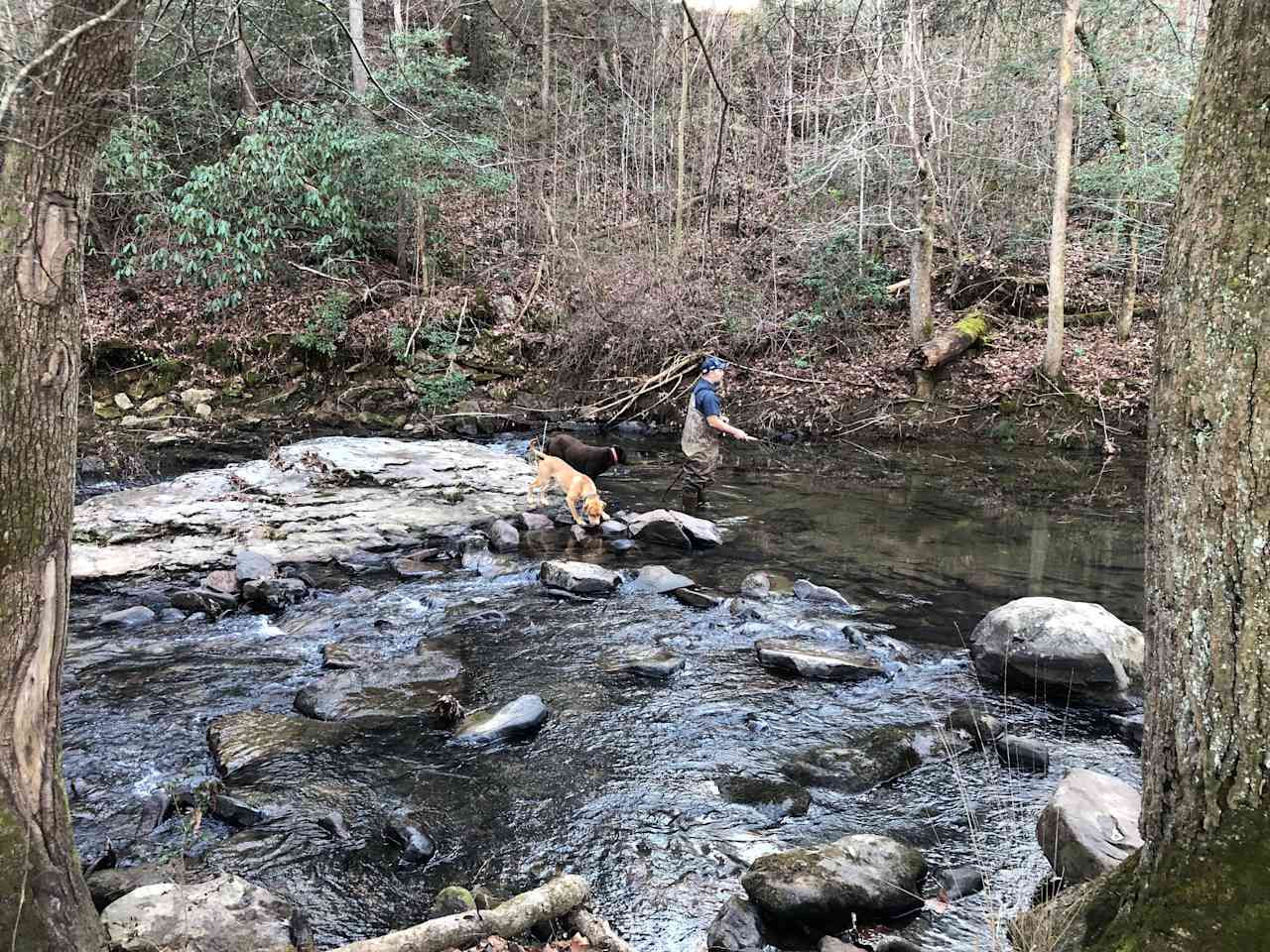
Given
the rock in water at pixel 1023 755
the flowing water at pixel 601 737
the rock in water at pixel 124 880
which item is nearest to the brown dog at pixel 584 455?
the flowing water at pixel 601 737

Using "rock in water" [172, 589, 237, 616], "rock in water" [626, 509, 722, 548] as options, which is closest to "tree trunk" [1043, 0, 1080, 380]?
"rock in water" [626, 509, 722, 548]

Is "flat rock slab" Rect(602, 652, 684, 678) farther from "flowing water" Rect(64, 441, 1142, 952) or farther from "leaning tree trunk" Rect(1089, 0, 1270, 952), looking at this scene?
"leaning tree trunk" Rect(1089, 0, 1270, 952)

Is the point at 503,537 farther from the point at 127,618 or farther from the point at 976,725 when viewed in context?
the point at 976,725

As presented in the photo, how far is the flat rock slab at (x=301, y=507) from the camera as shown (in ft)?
31.0

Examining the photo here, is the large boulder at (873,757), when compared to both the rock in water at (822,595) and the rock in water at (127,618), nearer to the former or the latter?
the rock in water at (822,595)

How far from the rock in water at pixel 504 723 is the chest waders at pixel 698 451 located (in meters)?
6.44

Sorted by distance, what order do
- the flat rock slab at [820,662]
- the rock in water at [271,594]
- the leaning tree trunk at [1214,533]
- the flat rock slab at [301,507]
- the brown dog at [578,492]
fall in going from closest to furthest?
the leaning tree trunk at [1214,533] → the flat rock slab at [820,662] → the rock in water at [271,594] → the flat rock slab at [301,507] → the brown dog at [578,492]

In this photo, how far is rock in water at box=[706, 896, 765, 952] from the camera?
3.80 metres

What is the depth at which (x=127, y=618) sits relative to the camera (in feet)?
Result: 25.5

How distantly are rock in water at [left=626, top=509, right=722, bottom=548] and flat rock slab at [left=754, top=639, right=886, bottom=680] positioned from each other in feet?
11.2

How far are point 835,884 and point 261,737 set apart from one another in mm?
3806

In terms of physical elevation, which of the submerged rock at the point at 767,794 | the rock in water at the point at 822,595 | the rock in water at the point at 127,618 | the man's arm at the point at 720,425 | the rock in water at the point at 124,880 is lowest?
the rock in water at the point at 822,595

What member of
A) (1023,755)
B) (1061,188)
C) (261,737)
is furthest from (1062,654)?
(1061,188)

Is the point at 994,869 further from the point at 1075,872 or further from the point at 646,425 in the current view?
the point at 646,425
